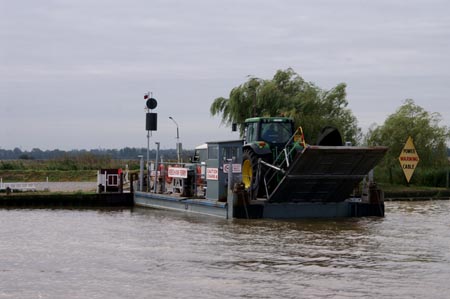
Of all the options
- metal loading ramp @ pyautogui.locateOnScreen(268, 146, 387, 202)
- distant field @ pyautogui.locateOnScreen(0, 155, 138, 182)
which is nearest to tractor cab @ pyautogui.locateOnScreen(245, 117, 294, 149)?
metal loading ramp @ pyautogui.locateOnScreen(268, 146, 387, 202)

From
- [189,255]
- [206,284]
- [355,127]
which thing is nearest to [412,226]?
[189,255]

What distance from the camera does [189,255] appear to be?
748 inches

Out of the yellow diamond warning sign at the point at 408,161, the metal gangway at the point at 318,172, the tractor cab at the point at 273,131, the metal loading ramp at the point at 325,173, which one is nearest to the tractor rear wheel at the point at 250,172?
the metal gangway at the point at 318,172

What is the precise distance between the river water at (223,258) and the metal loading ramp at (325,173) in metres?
0.99

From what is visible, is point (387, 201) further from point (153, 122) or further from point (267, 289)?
point (267, 289)

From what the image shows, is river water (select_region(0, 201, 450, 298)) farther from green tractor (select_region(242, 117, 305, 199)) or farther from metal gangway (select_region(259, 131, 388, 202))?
green tractor (select_region(242, 117, 305, 199))

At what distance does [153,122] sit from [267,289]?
812 inches

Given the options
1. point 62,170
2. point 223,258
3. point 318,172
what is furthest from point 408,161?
point 62,170

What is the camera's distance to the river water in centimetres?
1488

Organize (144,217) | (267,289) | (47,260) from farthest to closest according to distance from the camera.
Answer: (144,217) < (47,260) < (267,289)

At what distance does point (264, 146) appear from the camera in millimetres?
27828

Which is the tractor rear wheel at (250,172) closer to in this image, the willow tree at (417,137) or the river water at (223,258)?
the river water at (223,258)

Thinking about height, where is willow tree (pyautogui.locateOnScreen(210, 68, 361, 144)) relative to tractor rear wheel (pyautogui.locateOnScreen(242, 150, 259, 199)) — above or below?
above

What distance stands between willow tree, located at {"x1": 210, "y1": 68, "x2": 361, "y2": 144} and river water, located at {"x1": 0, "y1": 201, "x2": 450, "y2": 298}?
1734 centimetres
